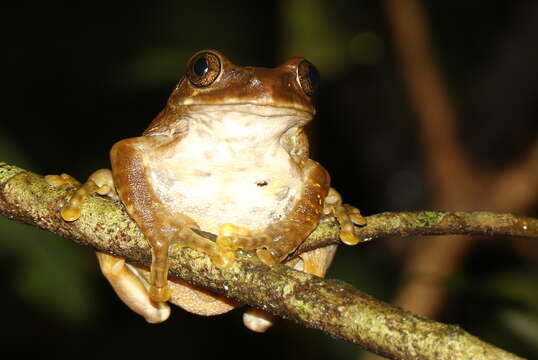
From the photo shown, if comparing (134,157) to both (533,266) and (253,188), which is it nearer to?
(253,188)

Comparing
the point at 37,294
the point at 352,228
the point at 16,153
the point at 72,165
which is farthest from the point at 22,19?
the point at 352,228

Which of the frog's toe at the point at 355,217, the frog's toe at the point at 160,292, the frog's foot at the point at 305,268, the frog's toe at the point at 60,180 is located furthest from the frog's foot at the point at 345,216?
the frog's toe at the point at 60,180

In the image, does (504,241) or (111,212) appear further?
(504,241)

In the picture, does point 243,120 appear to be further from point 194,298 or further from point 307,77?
point 194,298

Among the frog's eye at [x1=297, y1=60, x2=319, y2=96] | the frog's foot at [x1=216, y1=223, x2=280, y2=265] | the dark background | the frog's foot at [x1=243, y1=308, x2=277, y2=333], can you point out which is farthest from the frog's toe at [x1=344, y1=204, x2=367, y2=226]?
the dark background

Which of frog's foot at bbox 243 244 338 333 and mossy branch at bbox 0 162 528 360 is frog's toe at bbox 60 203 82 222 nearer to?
mossy branch at bbox 0 162 528 360

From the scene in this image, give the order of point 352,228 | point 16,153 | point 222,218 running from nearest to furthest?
point 352,228 < point 222,218 < point 16,153
